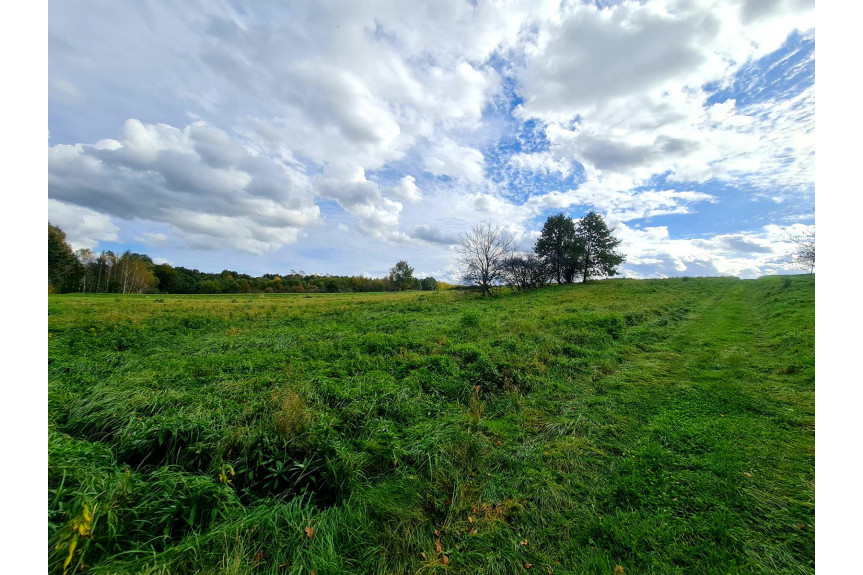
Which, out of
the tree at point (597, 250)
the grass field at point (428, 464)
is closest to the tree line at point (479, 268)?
the tree at point (597, 250)

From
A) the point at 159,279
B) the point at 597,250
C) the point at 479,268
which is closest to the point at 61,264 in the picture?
the point at 159,279

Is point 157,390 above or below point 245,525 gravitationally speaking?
above

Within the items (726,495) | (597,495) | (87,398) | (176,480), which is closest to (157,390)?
(87,398)

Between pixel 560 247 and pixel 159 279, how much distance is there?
7948 centimetres

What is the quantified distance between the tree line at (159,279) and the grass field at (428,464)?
1989 inches

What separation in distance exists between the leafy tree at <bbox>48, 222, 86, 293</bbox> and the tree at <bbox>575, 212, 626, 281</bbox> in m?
69.2

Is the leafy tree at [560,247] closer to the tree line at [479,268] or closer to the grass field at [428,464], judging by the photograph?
the tree line at [479,268]

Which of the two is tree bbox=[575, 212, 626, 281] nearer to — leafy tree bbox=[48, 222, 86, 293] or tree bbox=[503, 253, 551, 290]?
tree bbox=[503, 253, 551, 290]

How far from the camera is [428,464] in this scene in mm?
4332

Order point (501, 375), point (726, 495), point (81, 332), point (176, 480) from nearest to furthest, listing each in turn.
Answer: point (176, 480), point (726, 495), point (501, 375), point (81, 332)

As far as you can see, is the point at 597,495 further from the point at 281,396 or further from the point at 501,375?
the point at 281,396

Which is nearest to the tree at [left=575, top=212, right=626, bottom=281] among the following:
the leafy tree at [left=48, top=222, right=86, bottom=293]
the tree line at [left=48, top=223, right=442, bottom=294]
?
the tree line at [left=48, top=223, right=442, bottom=294]

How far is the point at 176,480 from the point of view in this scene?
3311 mm
